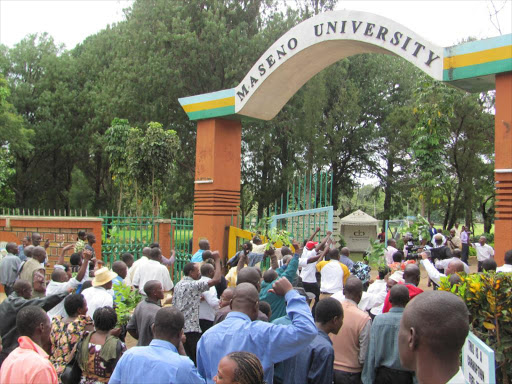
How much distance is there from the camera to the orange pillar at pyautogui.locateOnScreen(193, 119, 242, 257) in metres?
10.8

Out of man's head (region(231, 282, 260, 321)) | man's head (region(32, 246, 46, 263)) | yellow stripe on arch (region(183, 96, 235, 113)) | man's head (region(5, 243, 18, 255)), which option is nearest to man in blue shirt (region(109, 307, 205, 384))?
man's head (region(231, 282, 260, 321))

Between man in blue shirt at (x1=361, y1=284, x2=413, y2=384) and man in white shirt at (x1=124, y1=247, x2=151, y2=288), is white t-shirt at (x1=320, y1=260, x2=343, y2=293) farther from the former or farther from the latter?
man in blue shirt at (x1=361, y1=284, x2=413, y2=384)

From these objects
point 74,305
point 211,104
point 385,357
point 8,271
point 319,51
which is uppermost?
point 319,51

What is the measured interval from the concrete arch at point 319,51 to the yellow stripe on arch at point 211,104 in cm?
23

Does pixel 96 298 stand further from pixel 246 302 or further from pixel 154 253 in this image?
pixel 246 302

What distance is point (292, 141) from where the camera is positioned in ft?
71.4

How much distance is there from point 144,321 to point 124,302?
95 centimetres

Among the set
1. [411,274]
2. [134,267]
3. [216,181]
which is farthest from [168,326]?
[216,181]

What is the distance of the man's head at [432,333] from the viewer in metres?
1.83

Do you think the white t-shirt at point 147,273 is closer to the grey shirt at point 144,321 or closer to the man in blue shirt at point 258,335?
the grey shirt at point 144,321

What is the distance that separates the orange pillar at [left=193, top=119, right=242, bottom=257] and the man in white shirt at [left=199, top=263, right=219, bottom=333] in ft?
16.3

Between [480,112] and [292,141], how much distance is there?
8559mm

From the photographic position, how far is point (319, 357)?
3.43m

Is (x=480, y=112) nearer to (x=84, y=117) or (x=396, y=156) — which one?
(x=396, y=156)
